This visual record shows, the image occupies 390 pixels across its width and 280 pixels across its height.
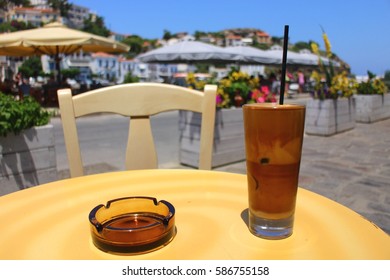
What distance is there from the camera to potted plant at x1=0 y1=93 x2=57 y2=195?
2520 millimetres

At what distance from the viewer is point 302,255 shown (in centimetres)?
63

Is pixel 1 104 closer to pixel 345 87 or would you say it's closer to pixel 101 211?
pixel 101 211

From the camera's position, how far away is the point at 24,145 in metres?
2.63

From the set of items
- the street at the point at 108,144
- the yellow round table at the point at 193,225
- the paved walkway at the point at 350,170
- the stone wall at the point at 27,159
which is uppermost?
the yellow round table at the point at 193,225

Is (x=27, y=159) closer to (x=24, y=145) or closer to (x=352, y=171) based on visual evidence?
(x=24, y=145)

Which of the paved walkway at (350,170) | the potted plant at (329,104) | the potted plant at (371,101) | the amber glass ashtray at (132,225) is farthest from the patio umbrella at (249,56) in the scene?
the amber glass ashtray at (132,225)

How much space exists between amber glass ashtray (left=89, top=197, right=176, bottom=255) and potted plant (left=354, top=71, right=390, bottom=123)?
28.0 feet

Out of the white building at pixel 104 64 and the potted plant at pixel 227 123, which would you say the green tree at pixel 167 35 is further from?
the potted plant at pixel 227 123

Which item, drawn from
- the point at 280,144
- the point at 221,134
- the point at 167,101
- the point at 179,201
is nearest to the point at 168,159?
the point at 221,134

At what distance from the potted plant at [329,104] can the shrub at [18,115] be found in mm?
4885

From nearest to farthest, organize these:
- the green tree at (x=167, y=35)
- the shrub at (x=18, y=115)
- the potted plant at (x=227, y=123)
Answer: the shrub at (x=18, y=115)
the potted plant at (x=227, y=123)
the green tree at (x=167, y=35)

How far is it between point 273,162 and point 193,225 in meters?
0.24

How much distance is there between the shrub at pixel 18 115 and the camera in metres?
2.46

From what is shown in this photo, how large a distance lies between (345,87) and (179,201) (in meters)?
7.09
